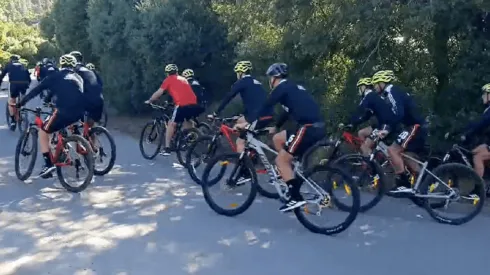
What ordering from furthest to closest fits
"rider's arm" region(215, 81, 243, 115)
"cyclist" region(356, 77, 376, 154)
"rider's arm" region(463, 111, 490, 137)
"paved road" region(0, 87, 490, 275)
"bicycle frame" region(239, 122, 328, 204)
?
"rider's arm" region(215, 81, 243, 115)
"cyclist" region(356, 77, 376, 154)
"rider's arm" region(463, 111, 490, 137)
"bicycle frame" region(239, 122, 328, 204)
"paved road" region(0, 87, 490, 275)

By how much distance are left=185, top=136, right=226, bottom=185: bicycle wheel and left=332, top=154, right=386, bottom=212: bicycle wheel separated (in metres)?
2.40

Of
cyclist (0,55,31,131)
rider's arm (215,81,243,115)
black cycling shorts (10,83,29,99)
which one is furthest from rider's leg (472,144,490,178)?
black cycling shorts (10,83,29,99)

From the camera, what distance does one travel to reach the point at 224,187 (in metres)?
8.14

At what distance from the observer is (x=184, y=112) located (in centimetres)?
1161

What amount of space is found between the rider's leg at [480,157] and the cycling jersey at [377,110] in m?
1.11

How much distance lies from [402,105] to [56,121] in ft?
16.3

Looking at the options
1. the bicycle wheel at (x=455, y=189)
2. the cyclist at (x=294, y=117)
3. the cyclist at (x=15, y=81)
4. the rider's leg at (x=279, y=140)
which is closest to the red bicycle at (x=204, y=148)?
the rider's leg at (x=279, y=140)

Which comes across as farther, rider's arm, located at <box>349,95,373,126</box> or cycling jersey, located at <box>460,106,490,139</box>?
rider's arm, located at <box>349,95,373,126</box>

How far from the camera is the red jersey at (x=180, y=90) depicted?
1152cm

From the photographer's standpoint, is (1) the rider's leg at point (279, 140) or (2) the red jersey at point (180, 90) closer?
(1) the rider's leg at point (279, 140)

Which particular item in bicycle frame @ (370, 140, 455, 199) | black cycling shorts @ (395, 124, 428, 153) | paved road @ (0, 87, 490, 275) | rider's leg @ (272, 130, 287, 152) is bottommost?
paved road @ (0, 87, 490, 275)

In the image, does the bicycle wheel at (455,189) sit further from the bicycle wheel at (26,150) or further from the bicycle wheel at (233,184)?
the bicycle wheel at (26,150)

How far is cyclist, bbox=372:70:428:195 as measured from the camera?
8.30 meters

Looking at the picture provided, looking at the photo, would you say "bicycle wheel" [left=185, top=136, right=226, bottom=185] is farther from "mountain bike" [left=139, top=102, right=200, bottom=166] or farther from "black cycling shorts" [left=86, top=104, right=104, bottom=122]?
"black cycling shorts" [left=86, top=104, right=104, bottom=122]
